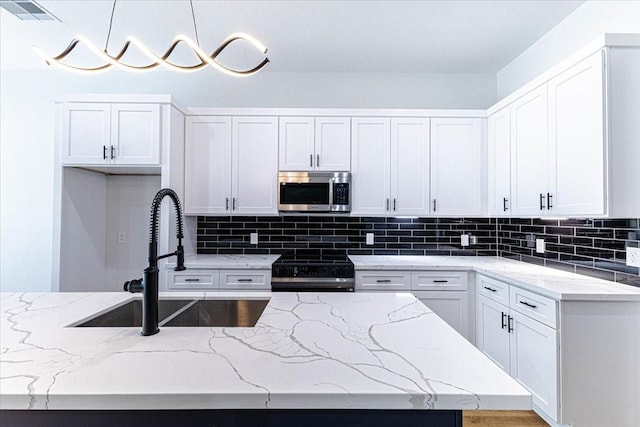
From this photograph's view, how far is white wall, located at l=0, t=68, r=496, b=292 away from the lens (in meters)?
3.39

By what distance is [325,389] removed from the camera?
755 mm

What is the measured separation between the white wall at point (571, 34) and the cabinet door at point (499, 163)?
1.63 feet

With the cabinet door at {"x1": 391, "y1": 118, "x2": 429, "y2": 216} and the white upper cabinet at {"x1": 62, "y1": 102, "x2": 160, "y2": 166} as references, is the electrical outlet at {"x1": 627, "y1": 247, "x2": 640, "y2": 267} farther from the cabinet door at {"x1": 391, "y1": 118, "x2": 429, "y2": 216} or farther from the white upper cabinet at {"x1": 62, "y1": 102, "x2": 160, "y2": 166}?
the white upper cabinet at {"x1": 62, "y1": 102, "x2": 160, "y2": 166}

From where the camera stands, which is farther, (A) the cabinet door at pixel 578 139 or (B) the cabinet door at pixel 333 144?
→ (B) the cabinet door at pixel 333 144

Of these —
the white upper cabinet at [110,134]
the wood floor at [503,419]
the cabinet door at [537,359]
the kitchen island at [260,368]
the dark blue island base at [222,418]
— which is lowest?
the wood floor at [503,419]

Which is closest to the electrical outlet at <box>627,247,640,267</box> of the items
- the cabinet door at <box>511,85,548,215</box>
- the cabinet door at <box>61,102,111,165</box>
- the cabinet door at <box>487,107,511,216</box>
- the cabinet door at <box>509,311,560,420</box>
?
the cabinet door at <box>511,85,548,215</box>

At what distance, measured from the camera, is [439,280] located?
2.87m

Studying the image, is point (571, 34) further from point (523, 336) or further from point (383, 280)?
point (383, 280)

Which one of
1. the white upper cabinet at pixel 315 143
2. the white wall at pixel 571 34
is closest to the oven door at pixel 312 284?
the white upper cabinet at pixel 315 143

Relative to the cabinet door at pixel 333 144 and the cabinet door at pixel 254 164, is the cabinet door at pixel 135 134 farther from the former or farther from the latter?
the cabinet door at pixel 333 144

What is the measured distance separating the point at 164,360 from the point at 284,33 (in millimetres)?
2690

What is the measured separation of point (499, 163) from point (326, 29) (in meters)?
1.86

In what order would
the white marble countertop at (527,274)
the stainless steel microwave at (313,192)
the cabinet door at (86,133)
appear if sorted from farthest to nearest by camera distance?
the stainless steel microwave at (313,192) → the cabinet door at (86,133) → the white marble countertop at (527,274)

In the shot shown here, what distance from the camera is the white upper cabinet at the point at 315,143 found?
3.19 meters
